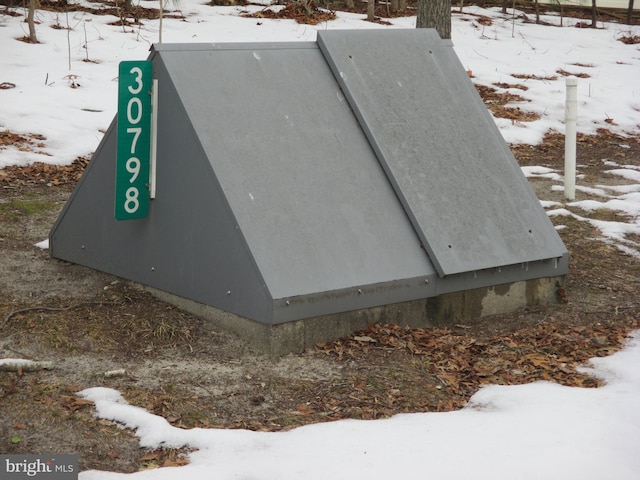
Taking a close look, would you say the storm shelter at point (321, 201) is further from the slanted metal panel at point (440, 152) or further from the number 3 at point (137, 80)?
the number 3 at point (137, 80)

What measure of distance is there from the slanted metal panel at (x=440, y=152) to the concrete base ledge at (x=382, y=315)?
26cm

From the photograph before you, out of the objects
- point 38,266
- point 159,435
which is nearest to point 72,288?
point 38,266

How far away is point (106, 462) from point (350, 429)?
121cm

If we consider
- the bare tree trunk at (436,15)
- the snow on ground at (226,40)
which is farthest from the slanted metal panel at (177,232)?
the bare tree trunk at (436,15)

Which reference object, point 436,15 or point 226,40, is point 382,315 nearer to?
point 436,15

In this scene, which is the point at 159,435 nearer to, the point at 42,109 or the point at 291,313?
the point at 291,313

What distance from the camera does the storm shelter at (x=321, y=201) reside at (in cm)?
575

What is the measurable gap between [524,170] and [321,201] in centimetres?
598

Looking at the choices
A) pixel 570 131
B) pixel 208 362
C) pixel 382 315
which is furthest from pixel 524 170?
pixel 208 362

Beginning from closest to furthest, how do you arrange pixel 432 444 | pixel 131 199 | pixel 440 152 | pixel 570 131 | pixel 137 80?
pixel 432 444 → pixel 137 80 → pixel 131 199 → pixel 440 152 → pixel 570 131

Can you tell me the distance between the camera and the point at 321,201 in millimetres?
6078

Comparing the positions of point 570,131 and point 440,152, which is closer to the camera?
point 440,152

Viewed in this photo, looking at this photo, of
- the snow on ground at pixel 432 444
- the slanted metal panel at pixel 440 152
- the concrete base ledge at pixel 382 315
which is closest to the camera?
the snow on ground at pixel 432 444

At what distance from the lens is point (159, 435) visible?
4.53 metres
